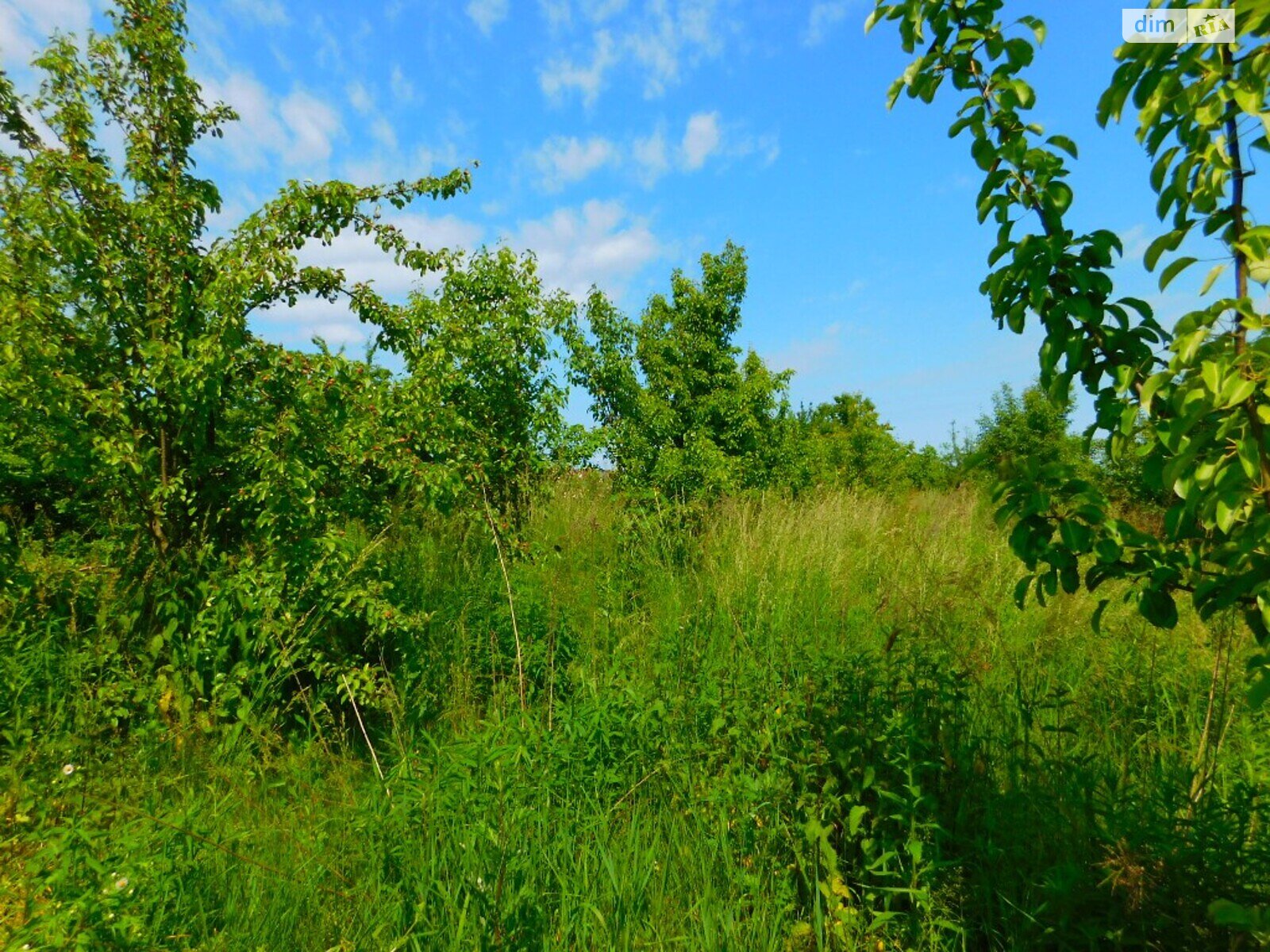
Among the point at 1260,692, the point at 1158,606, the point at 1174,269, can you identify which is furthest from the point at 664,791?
the point at 1174,269

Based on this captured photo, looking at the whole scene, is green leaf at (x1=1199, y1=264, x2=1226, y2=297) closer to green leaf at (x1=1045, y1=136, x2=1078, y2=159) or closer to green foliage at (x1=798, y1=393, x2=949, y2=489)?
green leaf at (x1=1045, y1=136, x2=1078, y2=159)

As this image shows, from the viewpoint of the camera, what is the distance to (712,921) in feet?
8.11

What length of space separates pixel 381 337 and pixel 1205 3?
458cm

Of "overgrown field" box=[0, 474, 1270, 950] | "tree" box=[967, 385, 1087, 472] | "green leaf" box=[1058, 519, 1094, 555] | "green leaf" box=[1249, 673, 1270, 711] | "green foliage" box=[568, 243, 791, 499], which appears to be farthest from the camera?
"tree" box=[967, 385, 1087, 472]

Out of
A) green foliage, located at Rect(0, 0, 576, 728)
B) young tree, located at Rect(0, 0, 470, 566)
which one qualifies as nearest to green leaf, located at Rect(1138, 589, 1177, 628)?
green foliage, located at Rect(0, 0, 576, 728)

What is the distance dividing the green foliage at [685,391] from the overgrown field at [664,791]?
4.36 metres

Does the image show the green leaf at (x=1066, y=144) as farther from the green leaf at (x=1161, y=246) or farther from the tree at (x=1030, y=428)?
the tree at (x=1030, y=428)

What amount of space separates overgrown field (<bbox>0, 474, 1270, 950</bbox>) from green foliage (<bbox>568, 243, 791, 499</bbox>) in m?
4.36

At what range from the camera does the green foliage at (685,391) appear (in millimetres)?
9328

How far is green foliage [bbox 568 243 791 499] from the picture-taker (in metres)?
9.33

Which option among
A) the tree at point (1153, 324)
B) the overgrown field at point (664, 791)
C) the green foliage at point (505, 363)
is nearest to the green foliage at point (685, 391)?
the green foliage at point (505, 363)

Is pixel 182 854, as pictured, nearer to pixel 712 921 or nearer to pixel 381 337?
pixel 712 921

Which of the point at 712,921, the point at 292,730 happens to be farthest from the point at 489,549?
the point at 712,921

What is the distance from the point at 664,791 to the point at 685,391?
724 centimetres
